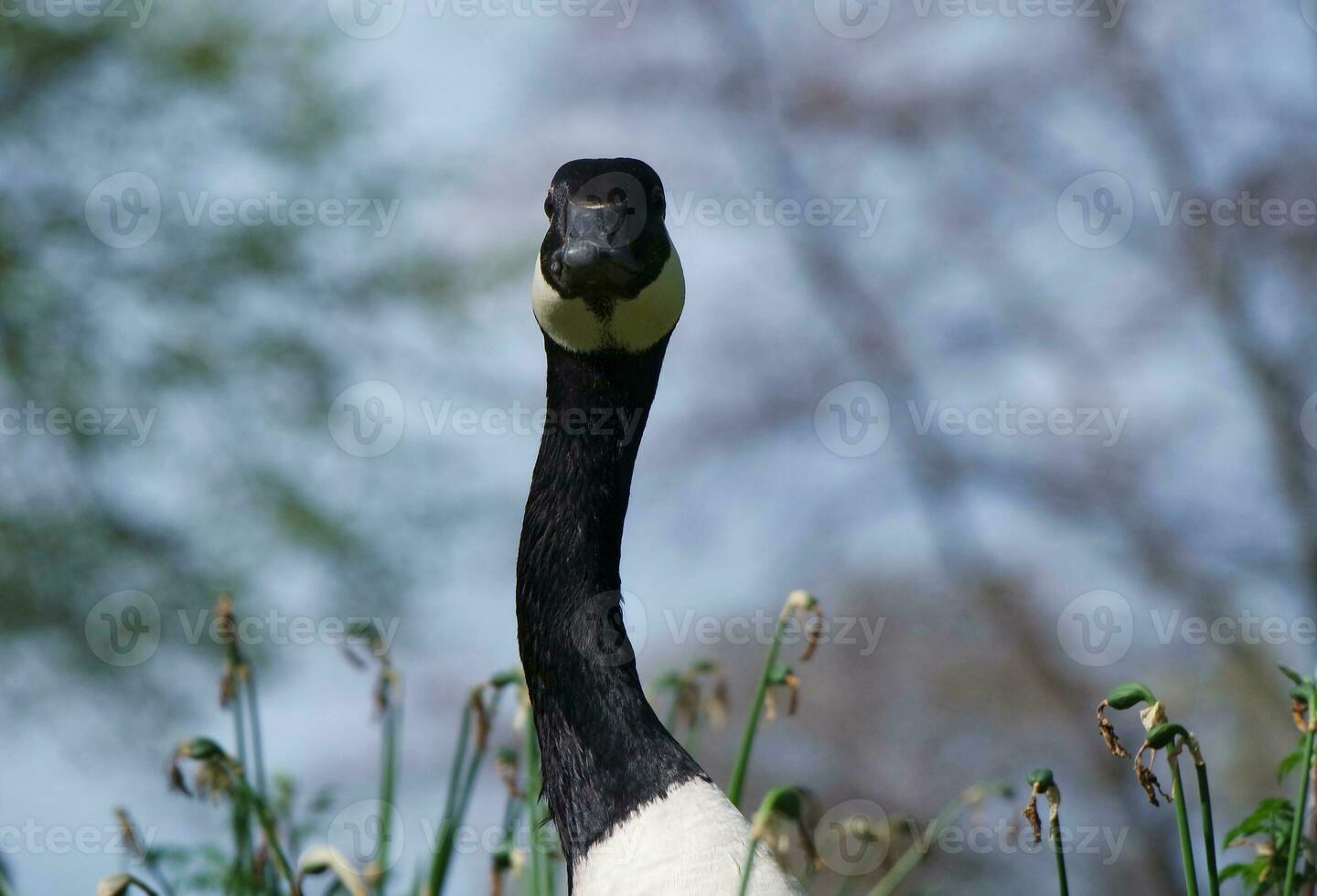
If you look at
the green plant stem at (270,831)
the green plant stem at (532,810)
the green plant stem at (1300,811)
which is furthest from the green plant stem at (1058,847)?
the green plant stem at (270,831)

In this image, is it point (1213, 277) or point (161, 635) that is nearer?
point (1213, 277)

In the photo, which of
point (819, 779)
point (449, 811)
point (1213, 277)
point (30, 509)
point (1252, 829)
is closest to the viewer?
point (1252, 829)

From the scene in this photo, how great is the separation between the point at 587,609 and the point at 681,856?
1.36ft

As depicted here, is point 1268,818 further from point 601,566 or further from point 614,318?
point 614,318

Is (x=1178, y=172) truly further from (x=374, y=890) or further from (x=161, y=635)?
(x=161, y=635)

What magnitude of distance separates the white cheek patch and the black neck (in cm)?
2

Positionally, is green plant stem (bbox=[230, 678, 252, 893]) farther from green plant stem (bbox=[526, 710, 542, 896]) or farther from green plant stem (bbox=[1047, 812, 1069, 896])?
green plant stem (bbox=[1047, 812, 1069, 896])

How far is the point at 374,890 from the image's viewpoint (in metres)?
2.23

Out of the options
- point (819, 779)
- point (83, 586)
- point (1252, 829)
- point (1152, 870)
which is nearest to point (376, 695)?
point (1252, 829)

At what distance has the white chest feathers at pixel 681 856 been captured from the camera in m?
1.66

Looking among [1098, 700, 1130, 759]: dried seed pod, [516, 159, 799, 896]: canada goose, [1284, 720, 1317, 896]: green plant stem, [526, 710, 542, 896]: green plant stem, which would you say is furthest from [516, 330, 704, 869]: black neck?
[1284, 720, 1317, 896]: green plant stem

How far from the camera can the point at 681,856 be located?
1675 mm

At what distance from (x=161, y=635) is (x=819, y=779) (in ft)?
18.6

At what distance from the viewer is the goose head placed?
1.94 meters
